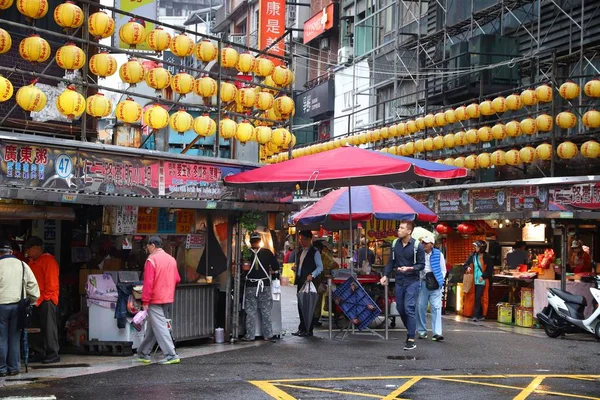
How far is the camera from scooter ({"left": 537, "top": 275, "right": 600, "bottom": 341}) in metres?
16.3

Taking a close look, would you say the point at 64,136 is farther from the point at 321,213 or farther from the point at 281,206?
the point at 321,213

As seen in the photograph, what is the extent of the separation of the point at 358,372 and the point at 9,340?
4.38 m

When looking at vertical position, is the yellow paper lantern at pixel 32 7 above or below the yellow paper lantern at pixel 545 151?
above

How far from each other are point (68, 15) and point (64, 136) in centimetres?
277

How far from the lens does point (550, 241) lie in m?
22.4

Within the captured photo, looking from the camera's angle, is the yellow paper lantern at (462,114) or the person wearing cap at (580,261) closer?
the person wearing cap at (580,261)

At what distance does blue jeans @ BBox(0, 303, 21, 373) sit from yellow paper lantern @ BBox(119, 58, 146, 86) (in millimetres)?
4071

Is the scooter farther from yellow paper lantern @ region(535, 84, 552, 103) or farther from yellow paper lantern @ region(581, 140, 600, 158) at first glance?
yellow paper lantern @ region(535, 84, 552, 103)

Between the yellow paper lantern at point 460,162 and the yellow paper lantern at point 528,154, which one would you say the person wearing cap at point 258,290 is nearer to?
the yellow paper lantern at point 528,154

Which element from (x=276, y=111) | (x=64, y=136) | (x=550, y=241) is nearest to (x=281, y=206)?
(x=276, y=111)

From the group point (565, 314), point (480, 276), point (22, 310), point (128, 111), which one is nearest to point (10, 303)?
point (22, 310)

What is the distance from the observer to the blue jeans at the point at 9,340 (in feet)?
35.5

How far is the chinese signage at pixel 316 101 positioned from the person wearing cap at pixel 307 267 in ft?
82.4

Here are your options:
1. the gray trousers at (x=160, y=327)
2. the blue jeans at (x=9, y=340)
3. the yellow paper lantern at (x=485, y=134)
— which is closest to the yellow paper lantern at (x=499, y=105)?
the yellow paper lantern at (x=485, y=134)
